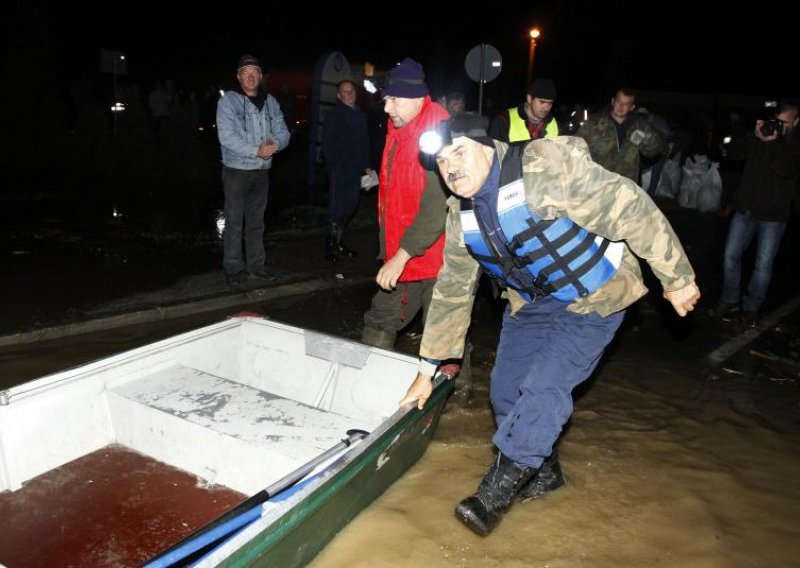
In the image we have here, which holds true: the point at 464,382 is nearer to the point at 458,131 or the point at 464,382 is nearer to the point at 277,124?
the point at 458,131

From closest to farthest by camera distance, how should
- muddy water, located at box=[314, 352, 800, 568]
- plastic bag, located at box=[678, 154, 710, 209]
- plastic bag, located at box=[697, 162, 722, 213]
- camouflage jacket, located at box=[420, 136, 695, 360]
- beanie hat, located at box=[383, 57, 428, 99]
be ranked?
camouflage jacket, located at box=[420, 136, 695, 360]
muddy water, located at box=[314, 352, 800, 568]
beanie hat, located at box=[383, 57, 428, 99]
plastic bag, located at box=[697, 162, 722, 213]
plastic bag, located at box=[678, 154, 710, 209]

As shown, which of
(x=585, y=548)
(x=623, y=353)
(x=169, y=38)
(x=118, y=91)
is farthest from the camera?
(x=169, y=38)

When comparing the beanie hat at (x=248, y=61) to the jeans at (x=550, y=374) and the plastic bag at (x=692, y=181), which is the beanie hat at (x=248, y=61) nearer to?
the jeans at (x=550, y=374)

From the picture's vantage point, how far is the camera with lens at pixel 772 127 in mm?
6074

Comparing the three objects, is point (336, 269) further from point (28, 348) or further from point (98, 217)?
point (98, 217)

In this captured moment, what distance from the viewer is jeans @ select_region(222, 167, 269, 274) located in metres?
6.48

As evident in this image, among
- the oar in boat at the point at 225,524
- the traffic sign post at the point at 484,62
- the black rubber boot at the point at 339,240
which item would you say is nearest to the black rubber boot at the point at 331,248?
the black rubber boot at the point at 339,240

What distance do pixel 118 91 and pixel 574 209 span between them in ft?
59.6

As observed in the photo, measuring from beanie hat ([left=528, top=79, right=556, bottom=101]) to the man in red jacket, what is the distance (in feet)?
6.25

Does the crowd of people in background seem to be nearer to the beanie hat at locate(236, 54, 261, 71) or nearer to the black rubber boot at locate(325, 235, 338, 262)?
the beanie hat at locate(236, 54, 261, 71)

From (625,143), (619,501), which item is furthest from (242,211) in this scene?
(619,501)

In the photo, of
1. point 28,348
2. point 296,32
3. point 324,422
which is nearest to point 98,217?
point 28,348

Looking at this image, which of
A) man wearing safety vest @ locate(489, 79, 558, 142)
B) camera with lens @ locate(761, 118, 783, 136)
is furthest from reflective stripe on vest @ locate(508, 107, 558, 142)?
camera with lens @ locate(761, 118, 783, 136)

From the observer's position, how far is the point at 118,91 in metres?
17.9
